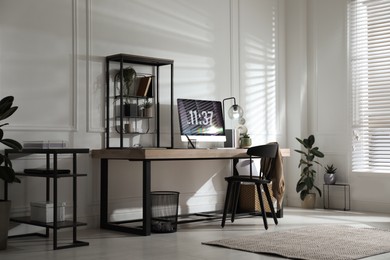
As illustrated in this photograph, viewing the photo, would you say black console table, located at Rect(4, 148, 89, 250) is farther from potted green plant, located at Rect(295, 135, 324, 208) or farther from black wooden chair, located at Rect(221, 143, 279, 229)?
potted green plant, located at Rect(295, 135, 324, 208)

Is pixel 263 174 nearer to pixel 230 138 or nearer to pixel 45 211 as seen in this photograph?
pixel 230 138

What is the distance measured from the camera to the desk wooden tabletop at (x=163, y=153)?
4.46m

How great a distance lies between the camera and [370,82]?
6246mm

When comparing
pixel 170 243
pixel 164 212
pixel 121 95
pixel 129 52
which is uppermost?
pixel 129 52

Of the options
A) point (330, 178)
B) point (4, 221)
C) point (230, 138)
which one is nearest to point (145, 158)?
point (4, 221)

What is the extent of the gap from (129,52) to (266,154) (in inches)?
62.7

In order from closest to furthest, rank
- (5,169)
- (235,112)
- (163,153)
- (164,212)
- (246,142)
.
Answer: (5,169) → (163,153) → (164,212) → (246,142) → (235,112)

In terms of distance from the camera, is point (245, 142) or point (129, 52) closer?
point (129, 52)

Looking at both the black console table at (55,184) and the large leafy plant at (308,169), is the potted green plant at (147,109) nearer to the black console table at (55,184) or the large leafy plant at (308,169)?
the black console table at (55,184)

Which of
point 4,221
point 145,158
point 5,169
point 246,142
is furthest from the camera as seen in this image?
point 246,142

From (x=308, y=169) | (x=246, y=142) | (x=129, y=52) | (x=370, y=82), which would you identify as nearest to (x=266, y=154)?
(x=246, y=142)

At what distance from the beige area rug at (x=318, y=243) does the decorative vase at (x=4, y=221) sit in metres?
1.44

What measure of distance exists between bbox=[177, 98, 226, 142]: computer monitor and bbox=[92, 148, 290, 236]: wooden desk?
17.5 inches

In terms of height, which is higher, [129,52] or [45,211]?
[129,52]
